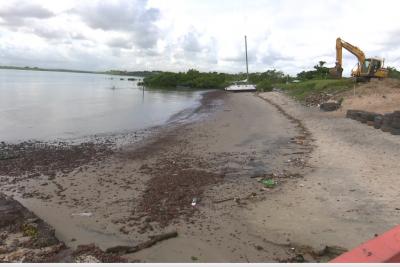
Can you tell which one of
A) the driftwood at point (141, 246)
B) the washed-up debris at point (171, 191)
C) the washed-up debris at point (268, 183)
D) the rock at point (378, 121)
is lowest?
the driftwood at point (141, 246)

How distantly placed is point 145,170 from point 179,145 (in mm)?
4905

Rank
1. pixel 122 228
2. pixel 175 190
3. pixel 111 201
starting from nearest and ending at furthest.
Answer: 1. pixel 122 228
2. pixel 111 201
3. pixel 175 190

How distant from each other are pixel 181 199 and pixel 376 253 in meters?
6.65

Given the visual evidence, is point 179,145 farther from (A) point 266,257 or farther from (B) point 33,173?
(A) point 266,257

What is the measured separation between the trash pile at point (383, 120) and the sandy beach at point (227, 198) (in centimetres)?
111

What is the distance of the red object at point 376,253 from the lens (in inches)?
96.5

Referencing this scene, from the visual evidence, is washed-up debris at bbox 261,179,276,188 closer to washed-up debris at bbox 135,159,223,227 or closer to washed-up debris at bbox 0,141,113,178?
washed-up debris at bbox 135,159,223,227

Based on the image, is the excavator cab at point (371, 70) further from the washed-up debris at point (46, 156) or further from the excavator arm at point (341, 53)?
the washed-up debris at point (46, 156)

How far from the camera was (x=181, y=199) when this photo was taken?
8.96m

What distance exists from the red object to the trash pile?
1473 centimetres

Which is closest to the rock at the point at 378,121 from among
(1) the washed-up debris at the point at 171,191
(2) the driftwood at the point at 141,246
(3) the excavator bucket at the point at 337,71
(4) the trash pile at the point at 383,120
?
(4) the trash pile at the point at 383,120

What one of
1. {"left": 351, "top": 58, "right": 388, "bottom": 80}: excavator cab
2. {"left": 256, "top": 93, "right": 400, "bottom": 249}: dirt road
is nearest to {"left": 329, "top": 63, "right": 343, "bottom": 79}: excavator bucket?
{"left": 351, "top": 58, "right": 388, "bottom": 80}: excavator cab

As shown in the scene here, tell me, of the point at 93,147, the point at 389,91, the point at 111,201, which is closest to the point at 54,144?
the point at 93,147

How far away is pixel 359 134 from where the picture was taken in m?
16.6
